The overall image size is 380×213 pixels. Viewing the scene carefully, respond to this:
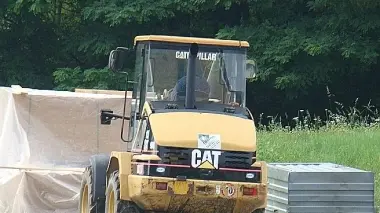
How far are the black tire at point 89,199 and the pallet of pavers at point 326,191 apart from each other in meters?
2.40

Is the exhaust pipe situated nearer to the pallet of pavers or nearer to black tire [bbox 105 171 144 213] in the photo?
black tire [bbox 105 171 144 213]

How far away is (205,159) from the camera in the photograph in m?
9.45

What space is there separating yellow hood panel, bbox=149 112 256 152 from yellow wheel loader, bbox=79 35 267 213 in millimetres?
11

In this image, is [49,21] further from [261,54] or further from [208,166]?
[208,166]

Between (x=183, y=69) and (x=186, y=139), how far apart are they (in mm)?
1231

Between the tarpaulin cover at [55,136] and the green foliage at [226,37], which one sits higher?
the green foliage at [226,37]

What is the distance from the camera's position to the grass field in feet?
51.7

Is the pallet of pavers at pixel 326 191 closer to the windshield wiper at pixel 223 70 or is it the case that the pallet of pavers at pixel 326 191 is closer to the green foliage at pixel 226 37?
the windshield wiper at pixel 223 70

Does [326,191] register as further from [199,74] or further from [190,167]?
[190,167]

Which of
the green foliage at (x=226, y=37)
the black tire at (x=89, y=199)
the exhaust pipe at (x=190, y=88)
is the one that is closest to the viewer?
the exhaust pipe at (x=190, y=88)

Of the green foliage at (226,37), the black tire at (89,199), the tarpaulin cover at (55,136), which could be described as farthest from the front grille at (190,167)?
the green foliage at (226,37)

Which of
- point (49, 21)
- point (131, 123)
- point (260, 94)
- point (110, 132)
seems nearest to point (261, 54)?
point (260, 94)

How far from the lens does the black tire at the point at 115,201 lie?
31.8 ft

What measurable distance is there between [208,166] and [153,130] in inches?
28.6
